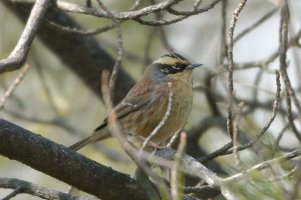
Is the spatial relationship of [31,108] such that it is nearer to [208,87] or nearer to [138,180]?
[208,87]

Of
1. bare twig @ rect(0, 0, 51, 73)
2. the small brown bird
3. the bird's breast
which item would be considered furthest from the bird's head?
bare twig @ rect(0, 0, 51, 73)

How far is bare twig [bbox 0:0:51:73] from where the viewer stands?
386 cm

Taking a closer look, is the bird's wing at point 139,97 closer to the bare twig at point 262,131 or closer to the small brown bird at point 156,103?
the small brown bird at point 156,103

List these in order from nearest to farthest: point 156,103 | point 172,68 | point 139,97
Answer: point 156,103
point 139,97
point 172,68

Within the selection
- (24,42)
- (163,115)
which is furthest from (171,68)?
(24,42)

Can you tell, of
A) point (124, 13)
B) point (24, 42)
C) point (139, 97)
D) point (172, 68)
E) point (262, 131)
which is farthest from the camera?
point (172, 68)

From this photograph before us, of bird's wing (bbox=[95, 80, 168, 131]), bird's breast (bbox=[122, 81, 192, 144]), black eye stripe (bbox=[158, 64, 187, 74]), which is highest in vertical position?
black eye stripe (bbox=[158, 64, 187, 74])

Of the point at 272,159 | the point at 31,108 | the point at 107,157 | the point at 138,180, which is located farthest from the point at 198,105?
the point at 272,159

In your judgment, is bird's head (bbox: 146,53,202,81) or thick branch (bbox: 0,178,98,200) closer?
thick branch (bbox: 0,178,98,200)

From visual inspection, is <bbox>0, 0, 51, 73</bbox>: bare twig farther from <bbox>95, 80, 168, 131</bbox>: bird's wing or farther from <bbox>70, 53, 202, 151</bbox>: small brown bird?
<bbox>95, 80, 168, 131</bbox>: bird's wing

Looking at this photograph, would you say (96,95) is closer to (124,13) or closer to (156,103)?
(156,103)

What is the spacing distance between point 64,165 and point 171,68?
112 inches

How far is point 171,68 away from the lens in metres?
7.39

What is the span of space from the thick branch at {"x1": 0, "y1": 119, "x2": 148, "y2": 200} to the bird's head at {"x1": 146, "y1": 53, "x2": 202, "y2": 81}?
245 cm
